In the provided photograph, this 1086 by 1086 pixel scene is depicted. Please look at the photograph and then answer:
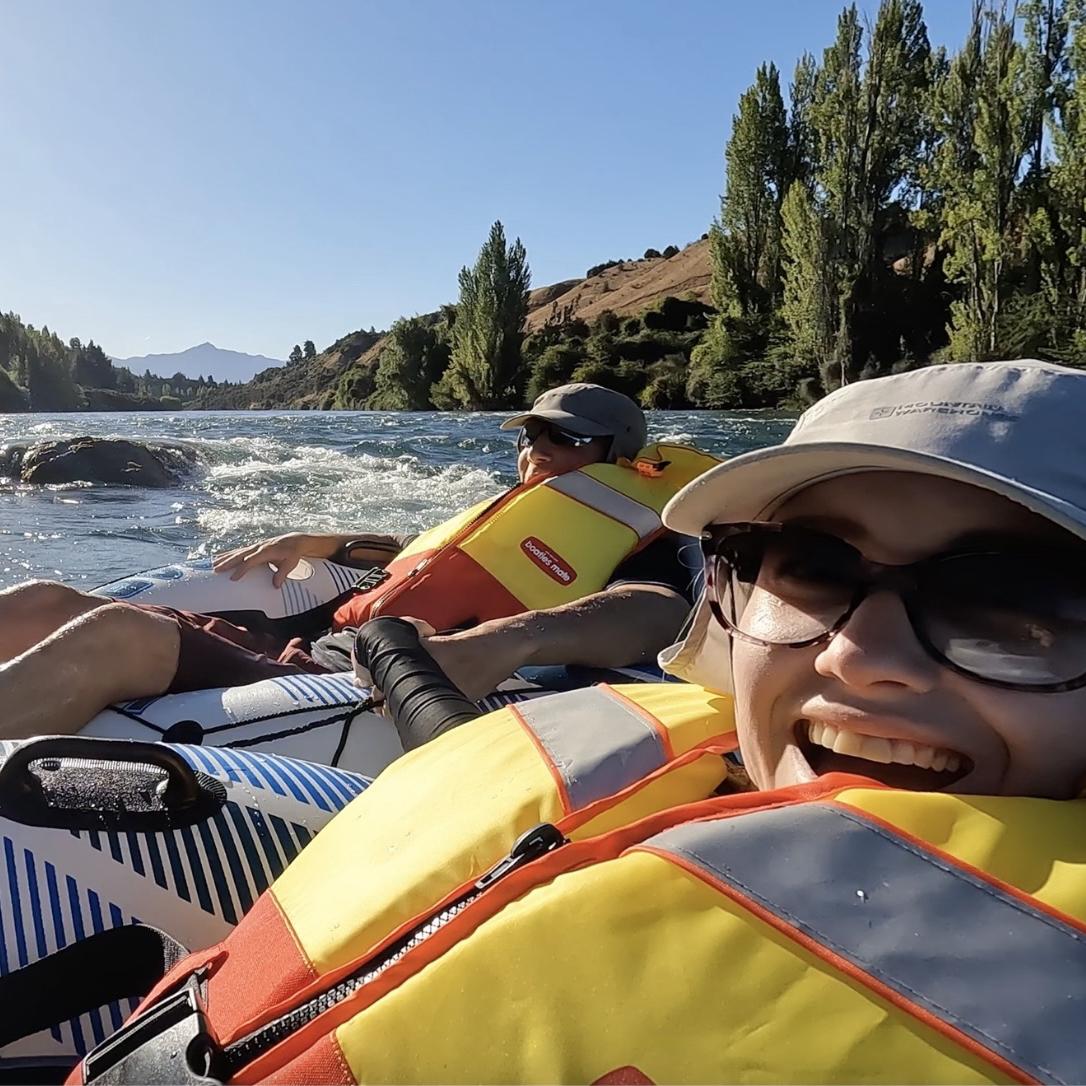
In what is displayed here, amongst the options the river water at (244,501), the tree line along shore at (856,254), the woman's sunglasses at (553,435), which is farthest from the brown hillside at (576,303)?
the woman's sunglasses at (553,435)

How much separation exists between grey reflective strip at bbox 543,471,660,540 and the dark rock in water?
9135 mm

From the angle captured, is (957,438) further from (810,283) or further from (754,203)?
(754,203)

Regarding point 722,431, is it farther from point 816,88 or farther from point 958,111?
point 816,88

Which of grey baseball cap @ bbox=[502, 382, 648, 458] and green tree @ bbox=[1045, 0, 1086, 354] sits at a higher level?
green tree @ bbox=[1045, 0, 1086, 354]

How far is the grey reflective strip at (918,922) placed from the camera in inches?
24.9

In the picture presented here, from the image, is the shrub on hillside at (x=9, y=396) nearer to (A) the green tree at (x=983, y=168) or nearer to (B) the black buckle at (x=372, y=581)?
(A) the green tree at (x=983, y=168)

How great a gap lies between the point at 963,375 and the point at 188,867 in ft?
4.42

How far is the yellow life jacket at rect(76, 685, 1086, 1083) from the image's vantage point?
65 cm

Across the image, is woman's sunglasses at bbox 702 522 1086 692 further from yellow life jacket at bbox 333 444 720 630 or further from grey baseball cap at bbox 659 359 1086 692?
yellow life jacket at bbox 333 444 720 630

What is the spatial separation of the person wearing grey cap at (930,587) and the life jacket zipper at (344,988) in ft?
1.30

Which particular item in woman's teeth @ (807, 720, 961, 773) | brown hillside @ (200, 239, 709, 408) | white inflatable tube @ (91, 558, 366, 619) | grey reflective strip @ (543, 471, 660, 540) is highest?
brown hillside @ (200, 239, 709, 408)

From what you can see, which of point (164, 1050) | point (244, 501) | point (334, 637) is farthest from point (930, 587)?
point (244, 501)

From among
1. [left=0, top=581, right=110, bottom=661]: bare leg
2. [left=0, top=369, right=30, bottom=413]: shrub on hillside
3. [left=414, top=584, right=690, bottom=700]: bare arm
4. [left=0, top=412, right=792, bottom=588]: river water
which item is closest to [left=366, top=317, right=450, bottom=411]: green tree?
[left=0, top=369, right=30, bottom=413]: shrub on hillside

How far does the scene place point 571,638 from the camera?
2.66 m
